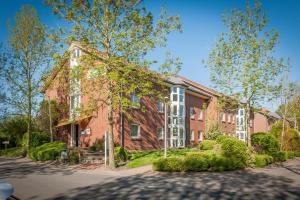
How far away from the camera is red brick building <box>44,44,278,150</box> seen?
90.6ft

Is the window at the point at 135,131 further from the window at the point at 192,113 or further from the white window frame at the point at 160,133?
the window at the point at 192,113

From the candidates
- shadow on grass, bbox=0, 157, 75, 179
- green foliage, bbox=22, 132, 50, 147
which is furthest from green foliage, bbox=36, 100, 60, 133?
shadow on grass, bbox=0, 157, 75, 179

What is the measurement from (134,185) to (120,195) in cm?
230

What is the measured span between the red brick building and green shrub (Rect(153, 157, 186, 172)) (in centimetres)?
633

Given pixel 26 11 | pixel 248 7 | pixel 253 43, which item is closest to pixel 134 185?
pixel 253 43

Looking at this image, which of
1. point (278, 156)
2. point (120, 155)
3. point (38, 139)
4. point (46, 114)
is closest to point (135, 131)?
point (120, 155)

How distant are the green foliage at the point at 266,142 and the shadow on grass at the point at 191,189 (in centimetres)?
963

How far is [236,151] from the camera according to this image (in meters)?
19.9

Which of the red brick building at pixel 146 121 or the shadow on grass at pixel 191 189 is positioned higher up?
the red brick building at pixel 146 121

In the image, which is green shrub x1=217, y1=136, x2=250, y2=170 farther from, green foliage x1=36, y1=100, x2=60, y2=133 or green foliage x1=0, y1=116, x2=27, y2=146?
green foliage x1=0, y1=116, x2=27, y2=146

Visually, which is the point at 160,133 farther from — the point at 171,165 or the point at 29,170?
the point at 29,170

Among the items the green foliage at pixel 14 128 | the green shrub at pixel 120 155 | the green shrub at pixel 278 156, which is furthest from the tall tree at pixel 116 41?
the green foliage at pixel 14 128

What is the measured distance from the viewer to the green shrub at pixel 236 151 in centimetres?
1939

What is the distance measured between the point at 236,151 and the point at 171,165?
4930mm
